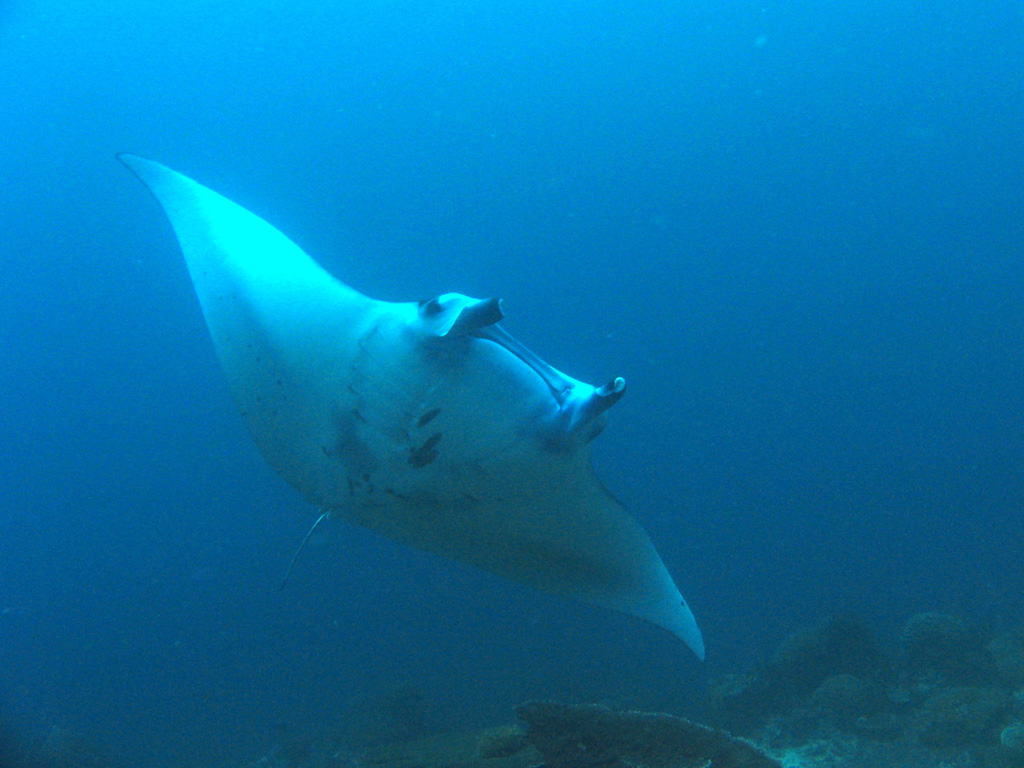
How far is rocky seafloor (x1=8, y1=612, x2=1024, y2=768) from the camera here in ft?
7.99

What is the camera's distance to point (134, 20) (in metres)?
23.6

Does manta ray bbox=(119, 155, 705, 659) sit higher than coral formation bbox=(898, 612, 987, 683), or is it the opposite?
coral formation bbox=(898, 612, 987, 683)

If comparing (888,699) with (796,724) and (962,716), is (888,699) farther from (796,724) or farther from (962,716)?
(962,716)

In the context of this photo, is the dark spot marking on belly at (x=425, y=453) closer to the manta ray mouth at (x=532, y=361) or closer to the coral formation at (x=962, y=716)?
the manta ray mouth at (x=532, y=361)

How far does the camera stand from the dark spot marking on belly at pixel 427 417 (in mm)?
1974

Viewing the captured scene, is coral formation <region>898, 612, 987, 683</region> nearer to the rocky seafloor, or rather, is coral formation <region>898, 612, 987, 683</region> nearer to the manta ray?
the rocky seafloor

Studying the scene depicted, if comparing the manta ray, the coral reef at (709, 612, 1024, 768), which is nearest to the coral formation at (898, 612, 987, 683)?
the coral reef at (709, 612, 1024, 768)

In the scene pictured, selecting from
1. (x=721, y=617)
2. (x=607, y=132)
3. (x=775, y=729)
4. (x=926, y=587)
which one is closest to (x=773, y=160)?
(x=607, y=132)

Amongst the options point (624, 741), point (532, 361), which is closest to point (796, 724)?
point (624, 741)

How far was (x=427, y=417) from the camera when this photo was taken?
2.00 meters

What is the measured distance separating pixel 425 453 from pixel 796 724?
6.02 m

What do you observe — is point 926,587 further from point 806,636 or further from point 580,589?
point 580,589

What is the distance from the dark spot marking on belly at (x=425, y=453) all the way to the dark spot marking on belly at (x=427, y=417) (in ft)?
0.17

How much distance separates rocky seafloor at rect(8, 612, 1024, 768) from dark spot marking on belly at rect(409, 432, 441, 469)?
3.52 feet
